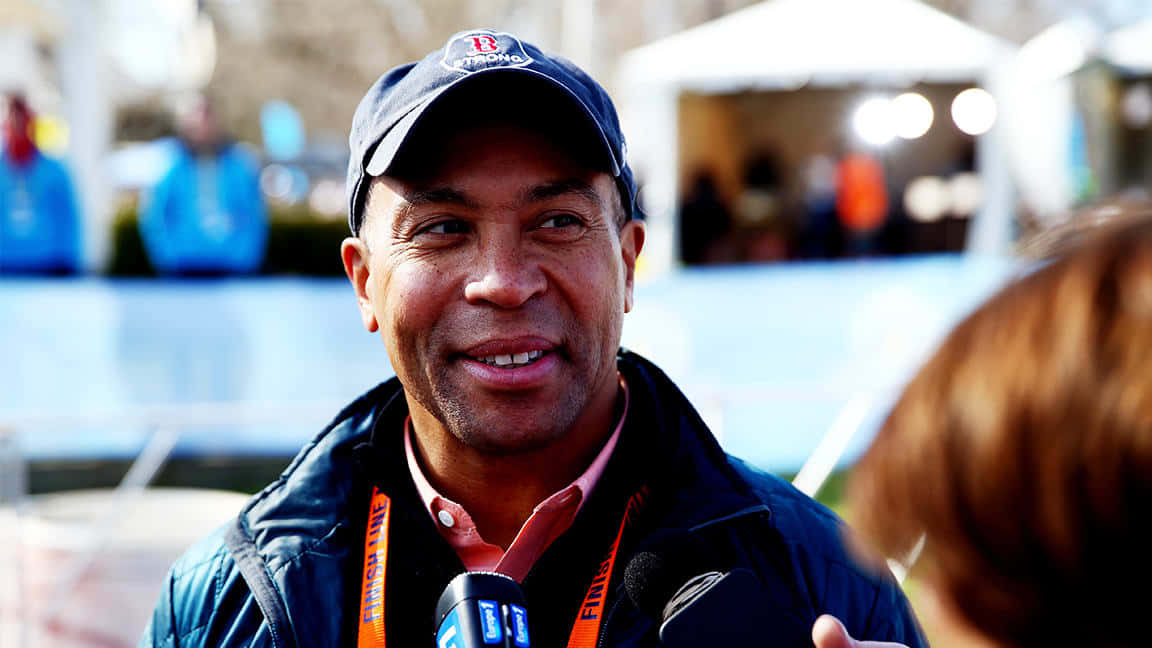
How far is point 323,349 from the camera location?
7.01 metres

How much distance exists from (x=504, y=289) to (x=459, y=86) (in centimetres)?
32

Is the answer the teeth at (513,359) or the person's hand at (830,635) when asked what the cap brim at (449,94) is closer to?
the teeth at (513,359)

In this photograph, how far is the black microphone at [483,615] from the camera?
4.19 feet

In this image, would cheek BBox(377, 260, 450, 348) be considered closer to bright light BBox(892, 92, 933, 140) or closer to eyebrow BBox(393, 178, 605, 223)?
eyebrow BBox(393, 178, 605, 223)

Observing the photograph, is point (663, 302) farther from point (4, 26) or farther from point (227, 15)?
point (227, 15)

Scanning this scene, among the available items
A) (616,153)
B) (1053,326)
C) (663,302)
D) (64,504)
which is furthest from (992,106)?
(1053,326)

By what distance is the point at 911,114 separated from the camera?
18953 mm

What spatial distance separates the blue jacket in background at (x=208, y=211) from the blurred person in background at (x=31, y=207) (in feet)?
2.54

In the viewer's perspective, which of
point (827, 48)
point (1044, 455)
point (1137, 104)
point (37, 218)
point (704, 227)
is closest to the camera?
point (1044, 455)

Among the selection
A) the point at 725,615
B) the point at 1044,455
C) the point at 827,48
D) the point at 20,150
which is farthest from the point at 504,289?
the point at 827,48

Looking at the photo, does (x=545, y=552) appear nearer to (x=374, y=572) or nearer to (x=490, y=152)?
(x=374, y=572)

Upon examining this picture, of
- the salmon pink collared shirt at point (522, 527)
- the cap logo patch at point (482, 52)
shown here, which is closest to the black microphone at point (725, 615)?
the salmon pink collared shirt at point (522, 527)

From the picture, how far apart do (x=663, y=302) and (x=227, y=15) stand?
92.9 ft

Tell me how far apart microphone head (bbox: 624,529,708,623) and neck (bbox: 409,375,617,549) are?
406 mm
